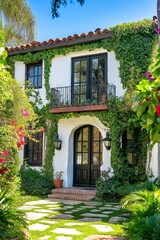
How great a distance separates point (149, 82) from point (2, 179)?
5.32 meters

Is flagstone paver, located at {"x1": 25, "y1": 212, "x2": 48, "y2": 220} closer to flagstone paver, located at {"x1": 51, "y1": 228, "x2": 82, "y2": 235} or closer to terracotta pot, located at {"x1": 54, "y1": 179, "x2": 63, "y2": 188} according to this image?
flagstone paver, located at {"x1": 51, "y1": 228, "x2": 82, "y2": 235}

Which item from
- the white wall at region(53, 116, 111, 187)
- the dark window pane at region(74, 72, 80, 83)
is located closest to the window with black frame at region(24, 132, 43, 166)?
the white wall at region(53, 116, 111, 187)

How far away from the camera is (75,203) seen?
10.9 m

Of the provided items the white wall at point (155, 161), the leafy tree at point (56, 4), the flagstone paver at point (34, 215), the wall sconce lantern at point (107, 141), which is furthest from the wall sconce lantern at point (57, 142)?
the leafy tree at point (56, 4)

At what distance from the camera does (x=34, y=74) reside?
49.8ft

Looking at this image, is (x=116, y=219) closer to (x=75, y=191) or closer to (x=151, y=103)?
(x=75, y=191)

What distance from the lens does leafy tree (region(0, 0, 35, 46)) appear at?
65.2 feet

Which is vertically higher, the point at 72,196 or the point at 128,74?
the point at 128,74

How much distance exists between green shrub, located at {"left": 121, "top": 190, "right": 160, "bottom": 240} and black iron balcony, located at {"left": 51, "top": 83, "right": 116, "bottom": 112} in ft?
19.9

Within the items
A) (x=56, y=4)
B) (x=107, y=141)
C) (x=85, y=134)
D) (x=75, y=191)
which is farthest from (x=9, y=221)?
(x=85, y=134)

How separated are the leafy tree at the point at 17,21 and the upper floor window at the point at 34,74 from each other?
17.6 ft

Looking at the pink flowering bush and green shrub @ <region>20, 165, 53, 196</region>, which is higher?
the pink flowering bush

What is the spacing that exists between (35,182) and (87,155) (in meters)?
2.32

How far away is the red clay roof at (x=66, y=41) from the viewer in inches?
516
